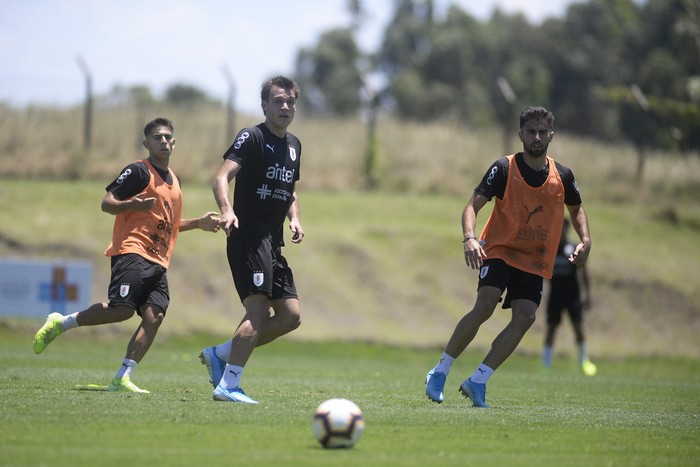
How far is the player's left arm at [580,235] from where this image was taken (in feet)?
31.0

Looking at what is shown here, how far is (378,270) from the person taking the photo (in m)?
26.1

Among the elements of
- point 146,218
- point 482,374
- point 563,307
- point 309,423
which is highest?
point 146,218

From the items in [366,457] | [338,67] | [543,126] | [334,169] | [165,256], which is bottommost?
[366,457]

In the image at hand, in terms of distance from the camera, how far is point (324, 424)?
6.63 metres

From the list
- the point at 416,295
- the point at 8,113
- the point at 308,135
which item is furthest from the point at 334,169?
the point at 8,113

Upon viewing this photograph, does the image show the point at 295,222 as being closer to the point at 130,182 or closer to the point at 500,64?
the point at 130,182

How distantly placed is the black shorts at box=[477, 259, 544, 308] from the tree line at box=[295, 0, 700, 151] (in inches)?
1631

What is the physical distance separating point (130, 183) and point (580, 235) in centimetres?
417

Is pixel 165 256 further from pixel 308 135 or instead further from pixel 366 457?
pixel 308 135

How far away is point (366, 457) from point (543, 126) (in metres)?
4.07

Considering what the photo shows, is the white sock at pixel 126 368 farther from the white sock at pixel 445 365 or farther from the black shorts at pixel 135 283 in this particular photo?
the white sock at pixel 445 365

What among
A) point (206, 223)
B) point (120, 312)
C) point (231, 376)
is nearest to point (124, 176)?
point (206, 223)

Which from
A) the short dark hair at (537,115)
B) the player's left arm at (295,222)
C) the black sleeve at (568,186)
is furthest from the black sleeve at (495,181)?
the player's left arm at (295,222)

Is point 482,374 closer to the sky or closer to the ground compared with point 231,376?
closer to the sky
